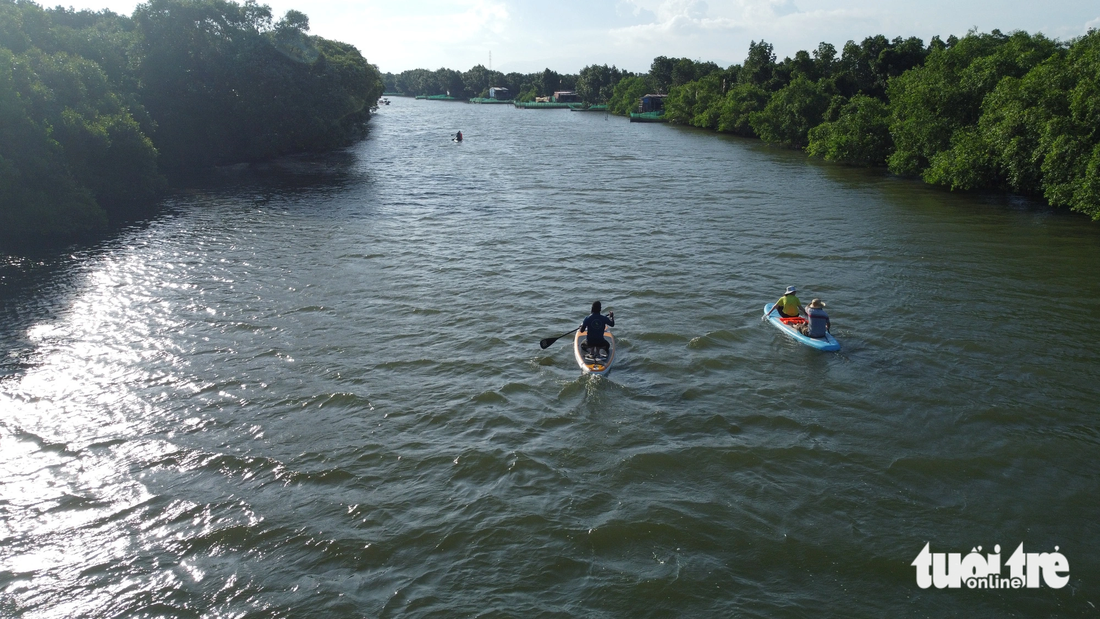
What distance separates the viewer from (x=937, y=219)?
1291 inches

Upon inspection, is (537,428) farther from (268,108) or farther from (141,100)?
(268,108)

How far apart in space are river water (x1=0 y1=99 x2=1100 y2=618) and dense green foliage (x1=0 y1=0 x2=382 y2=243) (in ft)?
13.7

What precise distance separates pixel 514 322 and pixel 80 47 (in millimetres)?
36601

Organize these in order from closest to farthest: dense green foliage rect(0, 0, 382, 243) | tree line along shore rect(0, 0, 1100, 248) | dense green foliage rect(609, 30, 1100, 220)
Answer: dense green foliage rect(0, 0, 382, 243) < tree line along shore rect(0, 0, 1100, 248) < dense green foliage rect(609, 30, 1100, 220)

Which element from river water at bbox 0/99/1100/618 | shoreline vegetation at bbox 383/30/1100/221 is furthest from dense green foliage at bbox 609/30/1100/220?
river water at bbox 0/99/1100/618

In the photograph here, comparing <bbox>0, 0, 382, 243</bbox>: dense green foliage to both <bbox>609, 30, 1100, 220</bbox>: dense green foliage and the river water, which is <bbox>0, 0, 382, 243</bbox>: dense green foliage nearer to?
the river water

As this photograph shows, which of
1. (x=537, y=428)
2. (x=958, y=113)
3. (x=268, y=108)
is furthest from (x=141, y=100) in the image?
(x=958, y=113)

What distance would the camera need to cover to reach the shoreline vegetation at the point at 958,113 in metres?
30.4

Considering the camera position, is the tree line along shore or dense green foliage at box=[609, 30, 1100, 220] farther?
dense green foliage at box=[609, 30, 1100, 220]

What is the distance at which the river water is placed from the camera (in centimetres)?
1027

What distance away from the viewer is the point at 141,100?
45.2 m

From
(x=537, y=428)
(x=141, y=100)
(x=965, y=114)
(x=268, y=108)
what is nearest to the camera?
(x=537, y=428)

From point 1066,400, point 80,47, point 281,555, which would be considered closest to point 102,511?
point 281,555

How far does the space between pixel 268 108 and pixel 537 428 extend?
149ft
